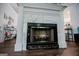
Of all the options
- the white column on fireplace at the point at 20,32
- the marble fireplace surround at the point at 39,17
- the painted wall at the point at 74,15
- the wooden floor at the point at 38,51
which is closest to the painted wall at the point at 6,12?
the white column on fireplace at the point at 20,32

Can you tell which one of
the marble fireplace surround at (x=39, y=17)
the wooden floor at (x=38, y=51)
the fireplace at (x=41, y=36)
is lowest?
the wooden floor at (x=38, y=51)

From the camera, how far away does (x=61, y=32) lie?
238cm

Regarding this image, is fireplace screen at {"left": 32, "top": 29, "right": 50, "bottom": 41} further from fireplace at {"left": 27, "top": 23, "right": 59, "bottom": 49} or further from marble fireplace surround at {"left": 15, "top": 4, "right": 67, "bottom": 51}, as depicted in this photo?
marble fireplace surround at {"left": 15, "top": 4, "right": 67, "bottom": 51}

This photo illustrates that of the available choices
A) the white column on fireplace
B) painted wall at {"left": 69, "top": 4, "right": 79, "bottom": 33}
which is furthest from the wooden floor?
painted wall at {"left": 69, "top": 4, "right": 79, "bottom": 33}

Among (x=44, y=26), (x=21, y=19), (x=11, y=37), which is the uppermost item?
(x=21, y=19)

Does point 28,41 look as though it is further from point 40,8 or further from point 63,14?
point 63,14

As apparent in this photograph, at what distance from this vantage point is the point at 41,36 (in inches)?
90.6

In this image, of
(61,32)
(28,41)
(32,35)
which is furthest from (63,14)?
(28,41)

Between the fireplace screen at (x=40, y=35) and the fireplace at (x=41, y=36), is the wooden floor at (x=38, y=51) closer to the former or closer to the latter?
the fireplace at (x=41, y=36)

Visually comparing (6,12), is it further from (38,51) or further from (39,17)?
(38,51)

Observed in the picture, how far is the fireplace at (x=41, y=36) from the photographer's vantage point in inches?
91.0

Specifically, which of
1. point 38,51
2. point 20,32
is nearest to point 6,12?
point 20,32

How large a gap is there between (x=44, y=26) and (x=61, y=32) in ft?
1.41

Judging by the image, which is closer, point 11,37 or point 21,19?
point 11,37
